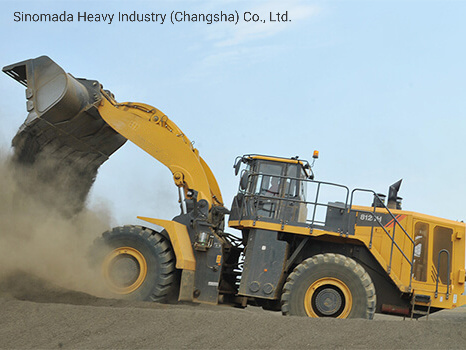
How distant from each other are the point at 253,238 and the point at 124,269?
8.75ft

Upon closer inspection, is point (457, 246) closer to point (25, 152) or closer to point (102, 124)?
point (102, 124)

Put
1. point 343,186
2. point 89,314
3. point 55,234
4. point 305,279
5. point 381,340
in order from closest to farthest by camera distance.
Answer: point 381,340
point 89,314
point 305,279
point 343,186
point 55,234

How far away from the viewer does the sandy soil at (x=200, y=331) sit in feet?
28.2

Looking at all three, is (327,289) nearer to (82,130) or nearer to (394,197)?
(394,197)

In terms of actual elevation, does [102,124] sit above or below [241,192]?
above

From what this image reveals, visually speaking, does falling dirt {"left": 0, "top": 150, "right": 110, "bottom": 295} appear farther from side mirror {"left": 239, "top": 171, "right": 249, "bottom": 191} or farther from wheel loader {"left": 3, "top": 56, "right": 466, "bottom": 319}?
side mirror {"left": 239, "top": 171, "right": 249, "bottom": 191}

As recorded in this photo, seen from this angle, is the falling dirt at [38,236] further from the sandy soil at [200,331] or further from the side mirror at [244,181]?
the side mirror at [244,181]

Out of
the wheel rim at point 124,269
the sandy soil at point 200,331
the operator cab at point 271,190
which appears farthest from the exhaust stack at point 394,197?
the wheel rim at point 124,269

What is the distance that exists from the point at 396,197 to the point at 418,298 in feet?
6.98

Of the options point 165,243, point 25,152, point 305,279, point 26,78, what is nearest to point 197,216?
point 165,243

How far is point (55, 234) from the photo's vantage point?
12805mm

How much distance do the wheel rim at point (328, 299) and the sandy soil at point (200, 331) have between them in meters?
1.59

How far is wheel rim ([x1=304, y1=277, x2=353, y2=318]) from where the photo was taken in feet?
35.8

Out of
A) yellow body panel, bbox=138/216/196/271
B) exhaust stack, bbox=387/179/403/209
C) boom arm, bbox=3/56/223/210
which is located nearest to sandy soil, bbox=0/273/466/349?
yellow body panel, bbox=138/216/196/271
